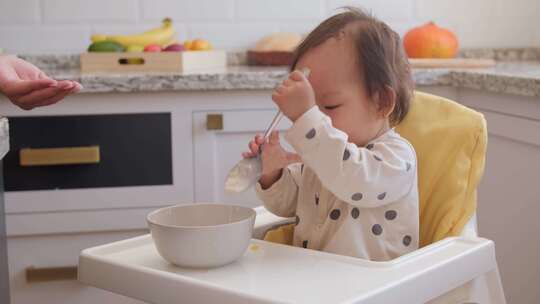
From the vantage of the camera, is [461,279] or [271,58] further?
[271,58]

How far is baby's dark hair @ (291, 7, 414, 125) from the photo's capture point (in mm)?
1221

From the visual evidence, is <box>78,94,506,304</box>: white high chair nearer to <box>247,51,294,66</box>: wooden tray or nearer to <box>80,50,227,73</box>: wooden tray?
<box>80,50,227,73</box>: wooden tray

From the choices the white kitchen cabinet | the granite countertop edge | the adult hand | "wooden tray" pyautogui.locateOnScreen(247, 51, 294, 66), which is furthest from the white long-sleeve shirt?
"wooden tray" pyautogui.locateOnScreen(247, 51, 294, 66)

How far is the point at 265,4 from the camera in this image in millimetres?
2715

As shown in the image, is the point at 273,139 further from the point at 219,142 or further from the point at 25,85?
the point at 219,142

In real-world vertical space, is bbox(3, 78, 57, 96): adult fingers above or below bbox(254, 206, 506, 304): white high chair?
above

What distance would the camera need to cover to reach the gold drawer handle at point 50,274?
2.13 m

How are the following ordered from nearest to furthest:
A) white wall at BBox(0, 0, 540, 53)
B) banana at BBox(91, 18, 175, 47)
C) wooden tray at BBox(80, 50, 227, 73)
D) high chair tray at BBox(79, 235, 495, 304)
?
1. high chair tray at BBox(79, 235, 495, 304)
2. wooden tray at BBox(80, 50, 227, 73)
3. banana at BBox(91, 18, 175, 47)
4. white wall at BBox(0, 0, 540, 53)

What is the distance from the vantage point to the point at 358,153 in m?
1.14

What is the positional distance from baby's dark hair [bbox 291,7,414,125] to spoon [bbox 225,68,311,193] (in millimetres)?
92

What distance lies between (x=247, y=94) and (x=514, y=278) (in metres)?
0.80

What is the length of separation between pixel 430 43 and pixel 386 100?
1.34 m

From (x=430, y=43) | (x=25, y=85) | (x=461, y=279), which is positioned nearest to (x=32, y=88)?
(x=25, y=85)

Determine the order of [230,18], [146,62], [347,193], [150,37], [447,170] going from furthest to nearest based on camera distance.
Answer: [230,18] < [150,37] < [146,62] < [447,170] < [347,193]
